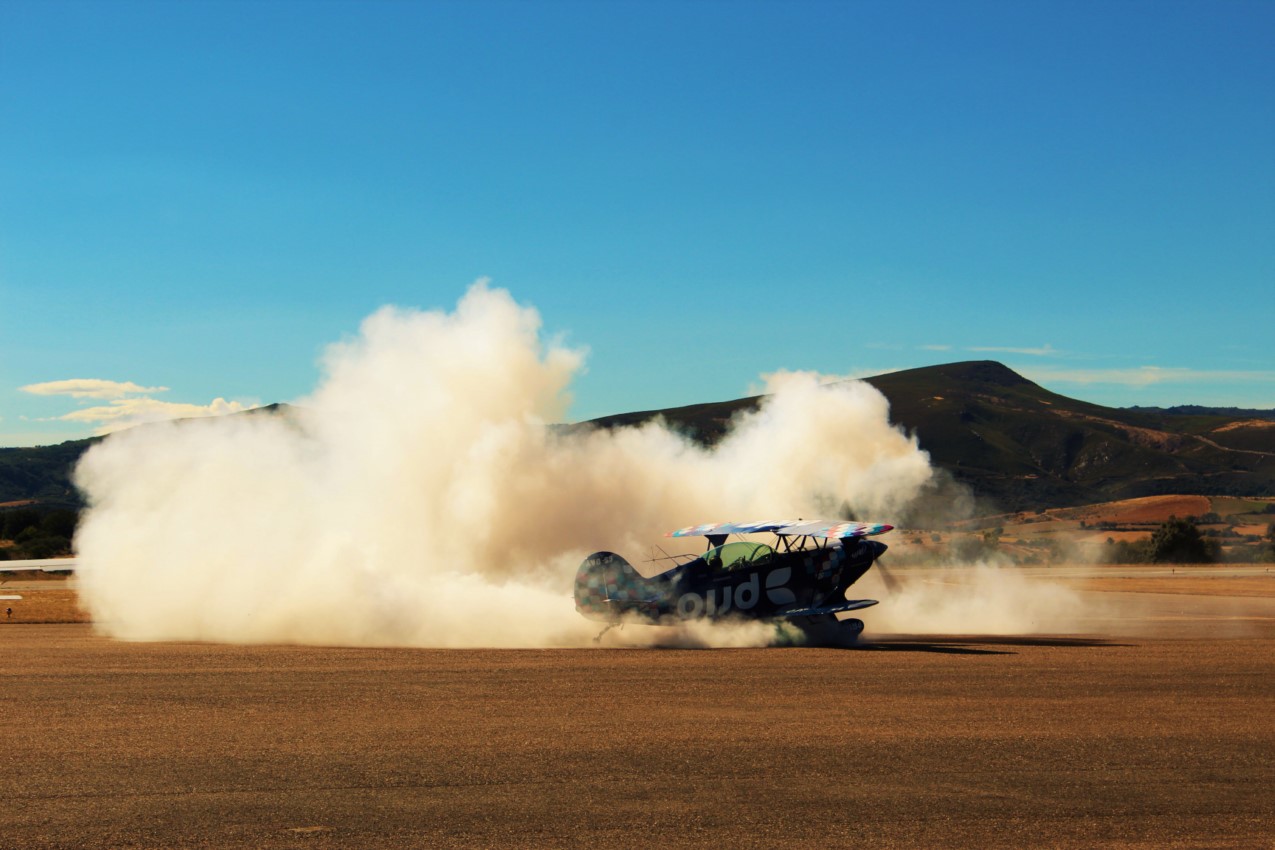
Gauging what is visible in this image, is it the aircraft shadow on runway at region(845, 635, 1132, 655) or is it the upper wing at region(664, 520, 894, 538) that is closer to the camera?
the aircraft shadow on runway at region(845, 635, 1132, 655)

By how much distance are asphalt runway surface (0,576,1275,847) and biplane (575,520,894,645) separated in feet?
9.56

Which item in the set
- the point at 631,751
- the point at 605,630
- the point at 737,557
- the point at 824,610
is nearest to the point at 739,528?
the point at 737,557

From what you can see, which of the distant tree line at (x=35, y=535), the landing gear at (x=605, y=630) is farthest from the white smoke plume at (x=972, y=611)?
the distant tree line at (x=35, y=535)

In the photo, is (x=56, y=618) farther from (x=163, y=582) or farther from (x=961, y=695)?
(x=961, y=695)

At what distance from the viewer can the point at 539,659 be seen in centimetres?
2525

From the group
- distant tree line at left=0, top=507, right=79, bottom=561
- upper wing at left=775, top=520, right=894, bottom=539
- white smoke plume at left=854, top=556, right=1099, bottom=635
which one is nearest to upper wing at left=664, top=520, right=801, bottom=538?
upper wing at left=775, top=520, right=894, bottom=539

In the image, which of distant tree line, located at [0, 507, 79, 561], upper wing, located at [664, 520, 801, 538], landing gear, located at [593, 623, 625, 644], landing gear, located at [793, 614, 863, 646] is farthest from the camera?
distant tree line, located at [0, 507, 79, 561]

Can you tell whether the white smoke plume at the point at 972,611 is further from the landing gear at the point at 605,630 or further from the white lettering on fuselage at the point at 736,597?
the landing gear at the point at 605,630

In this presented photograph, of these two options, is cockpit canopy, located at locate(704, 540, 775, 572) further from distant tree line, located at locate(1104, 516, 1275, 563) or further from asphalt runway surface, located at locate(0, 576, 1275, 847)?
distant tree line, located at locate(1104, 516, 1275, 563)

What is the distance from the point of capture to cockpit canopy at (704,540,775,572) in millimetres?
29156

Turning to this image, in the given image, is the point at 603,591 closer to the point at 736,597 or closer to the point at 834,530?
the point at 736,597

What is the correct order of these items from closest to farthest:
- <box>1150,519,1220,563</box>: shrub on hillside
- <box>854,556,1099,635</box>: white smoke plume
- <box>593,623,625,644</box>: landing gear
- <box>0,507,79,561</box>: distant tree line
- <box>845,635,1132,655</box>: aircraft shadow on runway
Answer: <box>845,635,1132,655</box>: aircraft shadow on runway, <box>593,623,625,644</box>: landing gear, <box>854,556,1099,635</box>: white smoke plume, <box>0,507,79,561</box>: distant tree line, <box>1150,519,1220,563</box>: shrub on hillside

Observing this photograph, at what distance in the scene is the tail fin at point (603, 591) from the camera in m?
28.2

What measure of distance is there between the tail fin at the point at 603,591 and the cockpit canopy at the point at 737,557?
2.34m
